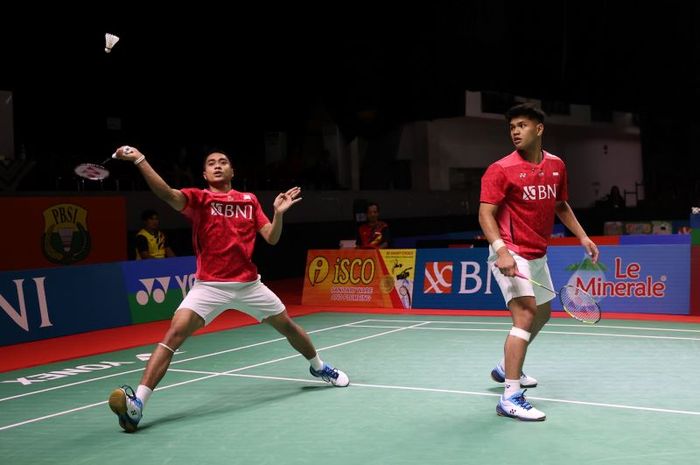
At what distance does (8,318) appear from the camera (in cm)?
948

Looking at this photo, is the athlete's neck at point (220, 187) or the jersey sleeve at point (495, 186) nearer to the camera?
the jersey sleeve at point (495, 186)

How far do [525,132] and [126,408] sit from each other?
3.07 m

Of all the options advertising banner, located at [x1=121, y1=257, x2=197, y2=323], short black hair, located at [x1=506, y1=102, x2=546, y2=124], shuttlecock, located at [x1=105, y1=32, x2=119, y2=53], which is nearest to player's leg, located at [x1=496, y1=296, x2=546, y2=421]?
short black hair, located at [x1=506, y1=102, x2=546, y2=124]

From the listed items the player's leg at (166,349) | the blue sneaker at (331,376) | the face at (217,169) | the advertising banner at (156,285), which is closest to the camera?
the player's leg at (166,349)

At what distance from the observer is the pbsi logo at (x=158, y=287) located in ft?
36.8

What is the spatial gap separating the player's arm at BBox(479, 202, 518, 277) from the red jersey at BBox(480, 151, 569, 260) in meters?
0.06

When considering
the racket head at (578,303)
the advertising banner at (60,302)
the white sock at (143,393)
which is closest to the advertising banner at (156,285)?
the advertising banner at (60,302)

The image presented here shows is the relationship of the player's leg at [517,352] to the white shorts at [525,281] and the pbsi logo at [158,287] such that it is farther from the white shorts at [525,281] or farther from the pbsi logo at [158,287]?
the pbsi logo at [158,287]

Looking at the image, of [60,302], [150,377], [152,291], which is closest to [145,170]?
[150,377]

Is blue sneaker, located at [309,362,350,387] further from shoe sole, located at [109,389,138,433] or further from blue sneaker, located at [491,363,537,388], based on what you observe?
shoe sole, located at [109,389,138,433]

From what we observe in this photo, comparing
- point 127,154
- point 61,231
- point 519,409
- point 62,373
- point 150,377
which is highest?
point 127,154

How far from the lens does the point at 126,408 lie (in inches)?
198

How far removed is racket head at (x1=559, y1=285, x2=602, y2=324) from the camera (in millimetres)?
5805

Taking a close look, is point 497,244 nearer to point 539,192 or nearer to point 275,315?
point 539,192
